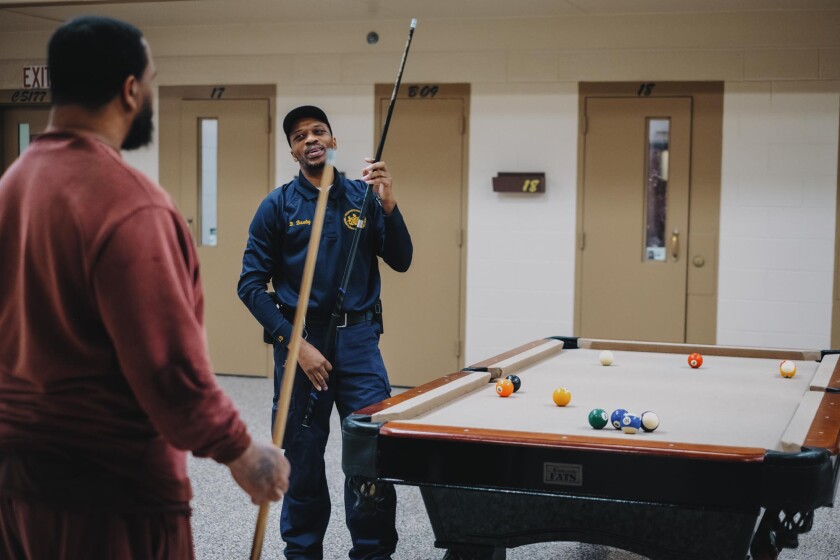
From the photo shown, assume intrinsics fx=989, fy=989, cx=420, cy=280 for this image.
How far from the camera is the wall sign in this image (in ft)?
A: 20.7

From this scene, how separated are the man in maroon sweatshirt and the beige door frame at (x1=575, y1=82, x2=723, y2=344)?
500 centimetres

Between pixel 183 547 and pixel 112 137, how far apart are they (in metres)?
0.67

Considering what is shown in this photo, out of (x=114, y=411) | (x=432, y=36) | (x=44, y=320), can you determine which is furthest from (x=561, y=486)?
(x=432, y=36)

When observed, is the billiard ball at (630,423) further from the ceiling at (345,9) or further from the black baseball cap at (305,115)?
the ceiling at (345,9)

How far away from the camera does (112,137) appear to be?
1564mm

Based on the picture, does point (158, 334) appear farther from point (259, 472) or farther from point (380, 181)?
point (380, 181)

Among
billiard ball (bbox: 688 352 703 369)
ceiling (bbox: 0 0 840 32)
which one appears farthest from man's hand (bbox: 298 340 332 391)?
ceiling (bbox: 0 0 840 32)

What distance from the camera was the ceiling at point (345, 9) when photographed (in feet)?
19.2

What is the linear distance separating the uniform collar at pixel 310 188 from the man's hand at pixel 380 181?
150mm

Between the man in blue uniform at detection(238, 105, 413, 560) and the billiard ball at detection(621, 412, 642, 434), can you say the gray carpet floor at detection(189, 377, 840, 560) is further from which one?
the billiard ball at detection(621, 412, 642, 434)

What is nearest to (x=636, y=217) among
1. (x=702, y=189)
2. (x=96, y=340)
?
(x=702, y=189)

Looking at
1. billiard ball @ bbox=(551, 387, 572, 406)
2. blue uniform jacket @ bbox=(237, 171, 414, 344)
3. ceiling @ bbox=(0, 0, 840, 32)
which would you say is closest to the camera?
billiard ball @ bbox=(551, 387, 572, 406)

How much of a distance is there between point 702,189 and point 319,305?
3687 mm

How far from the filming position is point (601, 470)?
80.5 inches
